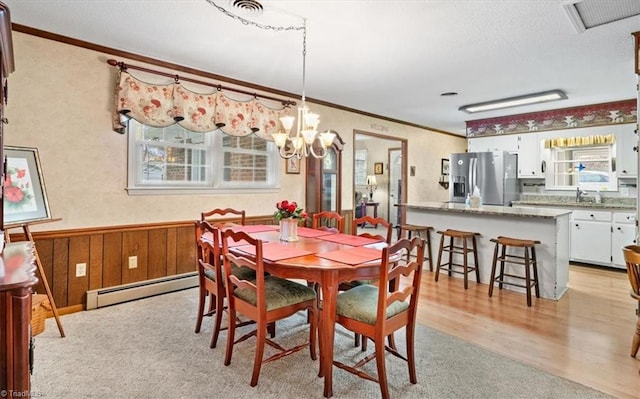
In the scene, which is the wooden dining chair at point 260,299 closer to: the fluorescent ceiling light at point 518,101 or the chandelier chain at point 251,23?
the chandelier chain at point 251,23

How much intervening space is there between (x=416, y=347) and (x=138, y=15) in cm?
326

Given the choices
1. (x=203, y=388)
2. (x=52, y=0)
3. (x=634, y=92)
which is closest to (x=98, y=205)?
(x=52, y=0)

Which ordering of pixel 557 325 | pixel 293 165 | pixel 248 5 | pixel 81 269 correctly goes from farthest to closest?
pixel 293 165
pixel 81 269
pixel 557 325
pixel 248 5

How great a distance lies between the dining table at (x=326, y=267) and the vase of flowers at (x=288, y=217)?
0.68 ft

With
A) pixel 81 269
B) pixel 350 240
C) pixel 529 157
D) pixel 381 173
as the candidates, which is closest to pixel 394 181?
pixel 381 173

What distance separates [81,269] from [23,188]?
94 cm

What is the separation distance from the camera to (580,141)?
548 cm

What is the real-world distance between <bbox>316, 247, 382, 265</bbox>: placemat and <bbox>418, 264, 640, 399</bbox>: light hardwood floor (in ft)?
3.75

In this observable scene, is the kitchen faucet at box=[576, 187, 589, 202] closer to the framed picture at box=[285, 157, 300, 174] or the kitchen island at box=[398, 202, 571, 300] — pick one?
the kitchen island at box=[398, 202, 571, 300]

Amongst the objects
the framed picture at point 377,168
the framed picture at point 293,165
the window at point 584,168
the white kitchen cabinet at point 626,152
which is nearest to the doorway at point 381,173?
the framed picture at point 377,168

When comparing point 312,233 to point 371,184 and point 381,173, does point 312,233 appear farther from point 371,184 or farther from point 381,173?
point 381,173

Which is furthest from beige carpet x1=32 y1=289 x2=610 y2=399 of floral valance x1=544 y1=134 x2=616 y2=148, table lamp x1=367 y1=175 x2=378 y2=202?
table lamp x1=367 y1=175 x2=378 y2=202

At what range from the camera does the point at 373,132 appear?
241 inches

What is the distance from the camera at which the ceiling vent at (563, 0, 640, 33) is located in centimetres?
240
